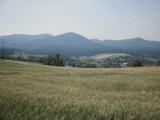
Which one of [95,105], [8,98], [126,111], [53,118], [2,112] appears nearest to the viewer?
[53,118]

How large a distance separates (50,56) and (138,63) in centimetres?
4105

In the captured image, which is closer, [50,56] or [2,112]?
[2,112]

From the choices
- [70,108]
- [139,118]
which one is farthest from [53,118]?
[139,118]

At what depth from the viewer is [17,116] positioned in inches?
297

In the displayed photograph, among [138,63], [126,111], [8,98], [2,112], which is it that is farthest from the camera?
[138,63]

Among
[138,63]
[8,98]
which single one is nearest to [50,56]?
[138,63]

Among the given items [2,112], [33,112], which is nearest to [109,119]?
[33,112]

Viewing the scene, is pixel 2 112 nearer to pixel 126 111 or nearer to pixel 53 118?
pixel 53 118

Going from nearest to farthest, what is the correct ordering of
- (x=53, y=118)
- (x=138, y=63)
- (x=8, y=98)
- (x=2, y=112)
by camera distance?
1. (x=53, y=118)
2. (x=2, y=112)
3. (x=8, y=98)
4. (x=138, y=63)

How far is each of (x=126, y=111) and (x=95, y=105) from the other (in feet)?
4.31

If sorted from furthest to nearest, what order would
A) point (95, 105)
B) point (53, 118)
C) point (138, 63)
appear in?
point (138, 63)
point (95, 105)
point (53, 118)

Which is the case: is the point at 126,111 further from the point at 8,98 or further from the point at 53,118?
the point at 8,98

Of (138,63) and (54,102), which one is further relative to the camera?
(138,63)

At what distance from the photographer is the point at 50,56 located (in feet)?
377
